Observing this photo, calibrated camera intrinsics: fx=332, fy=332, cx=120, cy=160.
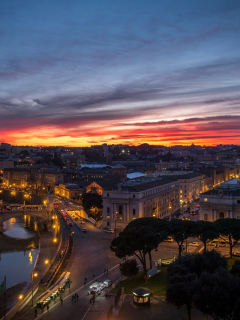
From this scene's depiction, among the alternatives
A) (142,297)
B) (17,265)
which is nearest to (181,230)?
(142,297)

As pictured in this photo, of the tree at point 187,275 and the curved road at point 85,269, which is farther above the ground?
the tree at point 187,275

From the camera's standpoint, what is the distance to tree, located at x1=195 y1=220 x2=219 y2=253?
22516 mm

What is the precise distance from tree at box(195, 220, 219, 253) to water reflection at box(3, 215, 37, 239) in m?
26.7

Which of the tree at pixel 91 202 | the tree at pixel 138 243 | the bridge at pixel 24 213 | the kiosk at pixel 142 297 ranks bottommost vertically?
the bridge at pixel 24 213

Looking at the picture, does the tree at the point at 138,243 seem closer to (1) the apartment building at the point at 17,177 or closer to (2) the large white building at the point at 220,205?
(2) the large white building at the point at 220,205

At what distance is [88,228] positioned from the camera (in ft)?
123

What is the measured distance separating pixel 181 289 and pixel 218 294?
224cm

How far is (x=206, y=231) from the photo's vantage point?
22.7m

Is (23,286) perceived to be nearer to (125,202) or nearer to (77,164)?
(125,202)

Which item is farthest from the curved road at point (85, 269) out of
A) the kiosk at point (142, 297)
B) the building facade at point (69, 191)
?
the building facade at point (69, 191)

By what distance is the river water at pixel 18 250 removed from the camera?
95.1 ft

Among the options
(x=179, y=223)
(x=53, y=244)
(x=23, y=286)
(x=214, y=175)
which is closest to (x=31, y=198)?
(x=53, y=244)

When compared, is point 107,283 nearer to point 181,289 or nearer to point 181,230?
point 181,230

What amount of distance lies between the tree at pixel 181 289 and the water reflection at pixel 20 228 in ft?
104
